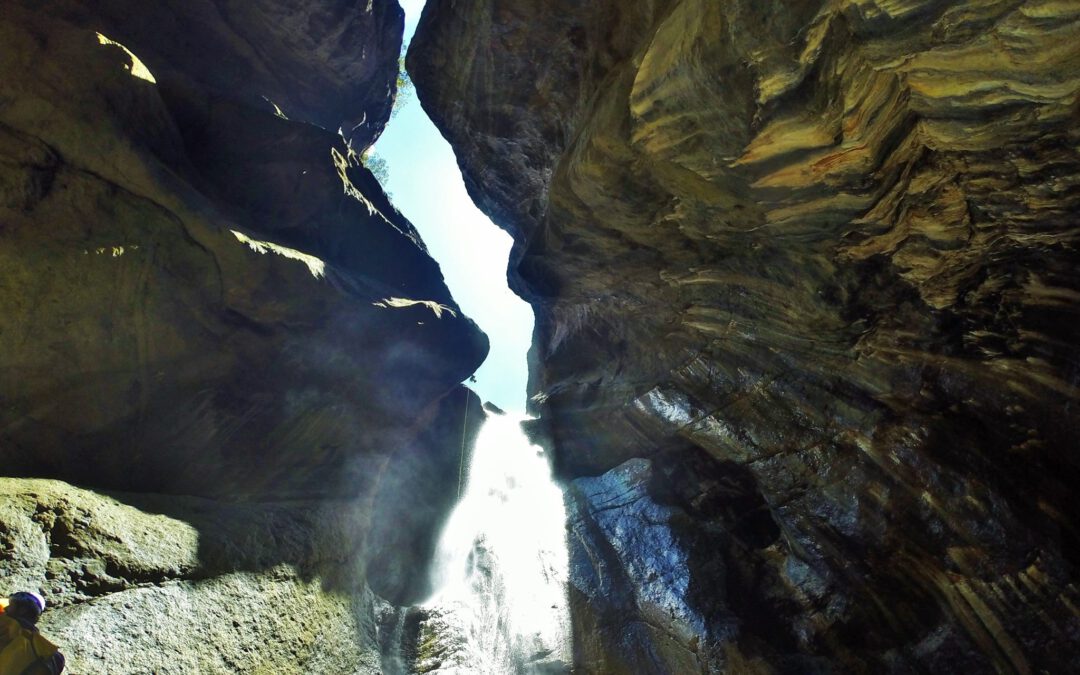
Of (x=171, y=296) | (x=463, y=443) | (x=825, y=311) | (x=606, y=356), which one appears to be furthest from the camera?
(x=463, y=443)

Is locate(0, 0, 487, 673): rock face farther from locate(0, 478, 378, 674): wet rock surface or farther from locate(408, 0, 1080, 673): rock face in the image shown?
locate(408, 0, 1080, 673): rock face

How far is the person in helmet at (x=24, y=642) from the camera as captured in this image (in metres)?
5.18

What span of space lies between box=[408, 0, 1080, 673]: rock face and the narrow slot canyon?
46 millimetres

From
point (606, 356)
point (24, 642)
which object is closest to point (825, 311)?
point (606, 356)

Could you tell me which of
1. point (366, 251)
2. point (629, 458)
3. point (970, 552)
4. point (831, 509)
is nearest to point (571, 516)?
point (629, 458)

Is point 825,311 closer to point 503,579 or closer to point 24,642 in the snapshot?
point 503,579

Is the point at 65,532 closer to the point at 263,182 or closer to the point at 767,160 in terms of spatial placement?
the point at 767,160

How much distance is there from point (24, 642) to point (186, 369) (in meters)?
7.13

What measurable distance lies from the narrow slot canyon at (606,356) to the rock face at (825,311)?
46 mm

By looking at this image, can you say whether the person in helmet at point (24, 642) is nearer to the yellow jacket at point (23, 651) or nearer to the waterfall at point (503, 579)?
the yellow jacket at point (23, 651)

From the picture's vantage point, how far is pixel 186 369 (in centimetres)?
1155

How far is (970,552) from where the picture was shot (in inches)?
309

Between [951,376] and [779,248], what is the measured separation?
3186 millimetres

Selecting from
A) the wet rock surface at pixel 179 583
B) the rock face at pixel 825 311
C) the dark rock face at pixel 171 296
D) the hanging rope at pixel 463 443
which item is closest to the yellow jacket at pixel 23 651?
the wet rock surface at pixel 179 583
